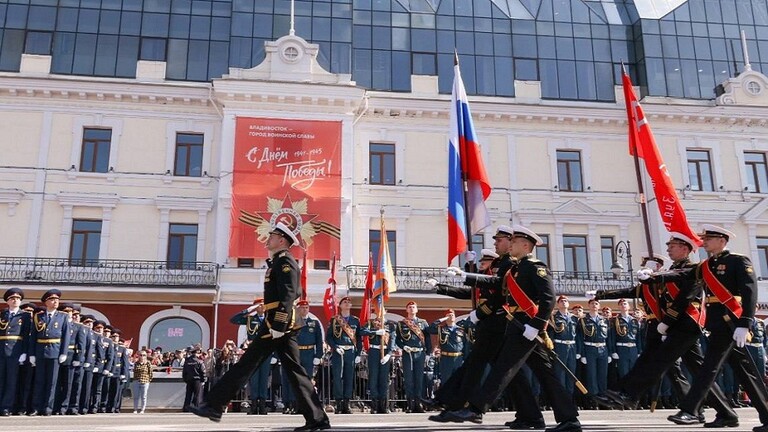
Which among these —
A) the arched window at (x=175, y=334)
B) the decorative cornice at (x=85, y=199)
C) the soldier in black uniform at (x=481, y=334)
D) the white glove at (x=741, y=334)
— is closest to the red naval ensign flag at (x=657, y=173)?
the white glove at (x=741, y=334)

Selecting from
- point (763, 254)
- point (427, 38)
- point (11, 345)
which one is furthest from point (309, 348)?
point (763, 254)

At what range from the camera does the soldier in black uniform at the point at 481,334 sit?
714cm

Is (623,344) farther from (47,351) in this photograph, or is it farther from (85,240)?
(85,240)

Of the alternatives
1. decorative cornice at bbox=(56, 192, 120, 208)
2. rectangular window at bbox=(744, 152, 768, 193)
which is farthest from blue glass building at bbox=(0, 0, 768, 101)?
decorative cornice at bbox=(56, 192, 120, 208)

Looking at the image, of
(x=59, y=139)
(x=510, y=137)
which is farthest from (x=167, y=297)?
(x=510, y=137)

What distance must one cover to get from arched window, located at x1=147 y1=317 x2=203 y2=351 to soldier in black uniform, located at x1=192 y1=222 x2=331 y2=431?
17.2 metres

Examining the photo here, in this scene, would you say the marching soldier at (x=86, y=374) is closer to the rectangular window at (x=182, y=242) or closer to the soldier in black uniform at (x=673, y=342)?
the soldier in black uniform at (x=673, y=342)

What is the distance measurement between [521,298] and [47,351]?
24.5 ft

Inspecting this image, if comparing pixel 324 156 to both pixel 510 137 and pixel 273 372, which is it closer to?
pixel 510 137

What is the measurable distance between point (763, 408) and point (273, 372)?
8.74 m

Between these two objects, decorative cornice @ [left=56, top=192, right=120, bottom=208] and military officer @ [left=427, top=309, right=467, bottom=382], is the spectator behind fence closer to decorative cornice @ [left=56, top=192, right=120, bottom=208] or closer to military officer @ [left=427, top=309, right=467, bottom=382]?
military officer @ [left=427, top=309, right=467, bottom=382]

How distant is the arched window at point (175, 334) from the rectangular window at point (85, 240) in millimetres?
3162

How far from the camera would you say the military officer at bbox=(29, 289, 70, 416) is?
10523mm

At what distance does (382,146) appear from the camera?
26234 mm
